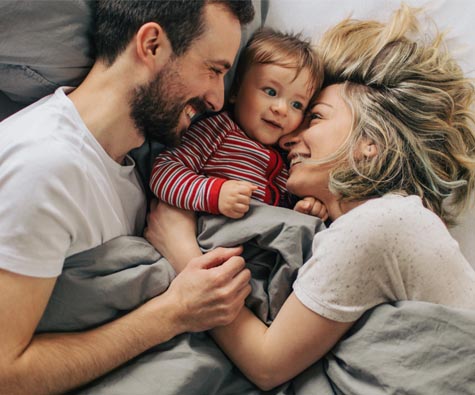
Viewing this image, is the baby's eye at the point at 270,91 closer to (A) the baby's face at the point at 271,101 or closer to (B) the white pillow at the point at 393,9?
(A) the baby's face at the point at 271,101

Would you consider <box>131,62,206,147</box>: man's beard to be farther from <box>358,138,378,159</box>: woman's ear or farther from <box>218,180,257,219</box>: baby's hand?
<box>358,138,378,159</box>: woman's ear

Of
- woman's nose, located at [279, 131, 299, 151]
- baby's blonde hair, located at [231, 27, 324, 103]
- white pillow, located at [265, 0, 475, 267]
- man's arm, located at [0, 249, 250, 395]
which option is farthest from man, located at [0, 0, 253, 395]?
white pillow, located at [265, 0, 475, 267]

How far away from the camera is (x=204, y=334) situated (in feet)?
3.69

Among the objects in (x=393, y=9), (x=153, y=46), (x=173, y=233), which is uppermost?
(x=393, y=9)

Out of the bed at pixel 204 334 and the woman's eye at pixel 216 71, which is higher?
the woman's eye at pixel 216 71

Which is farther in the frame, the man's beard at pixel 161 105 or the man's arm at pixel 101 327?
the man's beard at pixel 161 105

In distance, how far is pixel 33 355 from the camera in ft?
3.11

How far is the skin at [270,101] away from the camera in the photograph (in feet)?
4.13

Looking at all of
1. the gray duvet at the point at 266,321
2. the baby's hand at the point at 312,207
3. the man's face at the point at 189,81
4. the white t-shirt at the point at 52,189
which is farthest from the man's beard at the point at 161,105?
the baby's hand at the point at 312,207

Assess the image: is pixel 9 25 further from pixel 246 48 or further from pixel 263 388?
pixel 263 388

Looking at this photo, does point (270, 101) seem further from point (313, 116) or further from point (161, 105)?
point (161, 105)

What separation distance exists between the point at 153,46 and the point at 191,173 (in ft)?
0.98

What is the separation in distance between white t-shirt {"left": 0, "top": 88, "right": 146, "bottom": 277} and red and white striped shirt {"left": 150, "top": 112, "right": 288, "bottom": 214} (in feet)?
0.39

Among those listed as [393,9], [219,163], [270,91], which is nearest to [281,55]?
[270,91]
